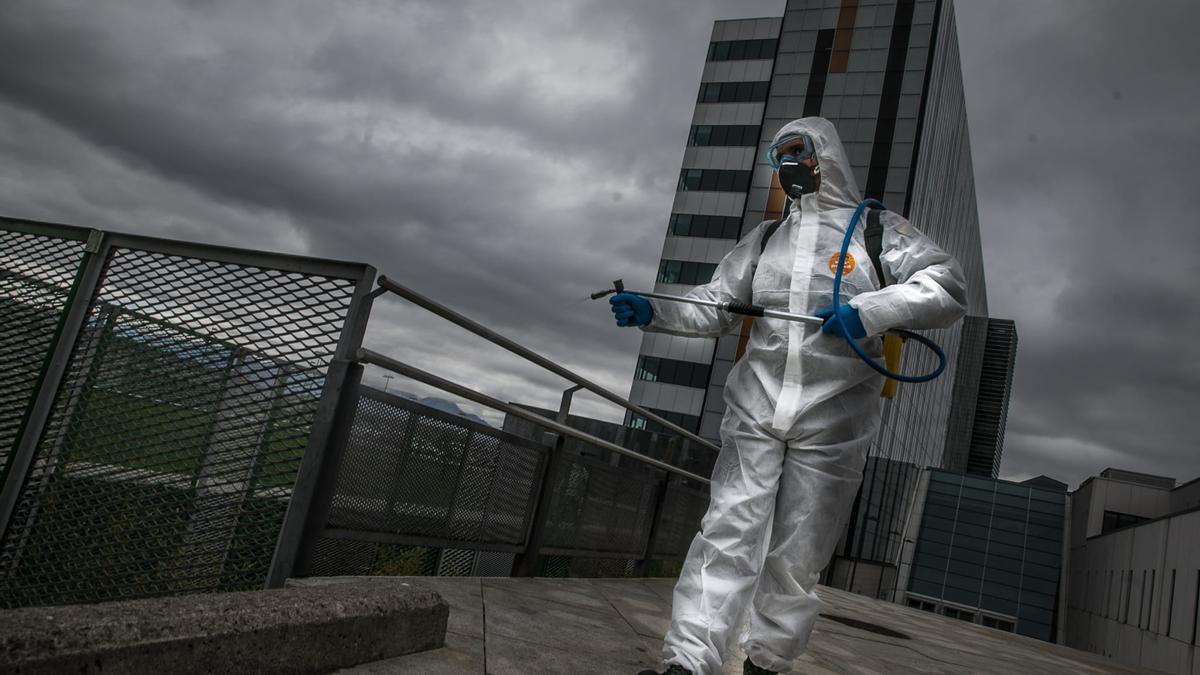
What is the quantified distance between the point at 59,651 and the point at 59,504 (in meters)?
1.97

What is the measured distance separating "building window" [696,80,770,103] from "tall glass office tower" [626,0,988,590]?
7 cm

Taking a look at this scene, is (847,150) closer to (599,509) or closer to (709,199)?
(709,199)

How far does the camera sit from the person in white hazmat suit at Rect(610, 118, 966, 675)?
241cm

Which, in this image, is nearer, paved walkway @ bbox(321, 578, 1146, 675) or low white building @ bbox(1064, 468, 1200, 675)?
paved walkway @ bbox(321, 578, 1146, 675)

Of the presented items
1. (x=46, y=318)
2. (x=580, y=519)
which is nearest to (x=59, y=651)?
(x=46, y=318)

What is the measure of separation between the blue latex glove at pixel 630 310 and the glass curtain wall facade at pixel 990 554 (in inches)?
1384

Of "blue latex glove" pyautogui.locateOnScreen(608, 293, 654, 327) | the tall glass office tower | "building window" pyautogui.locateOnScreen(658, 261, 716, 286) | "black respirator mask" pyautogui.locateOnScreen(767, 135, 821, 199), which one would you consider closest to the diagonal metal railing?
"blue latex glove" pyautogui.locateOnScreen(608, 293, 654, 327)

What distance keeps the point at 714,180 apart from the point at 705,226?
267 centimetres

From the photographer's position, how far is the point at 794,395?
101 inches

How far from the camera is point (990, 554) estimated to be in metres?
34.3

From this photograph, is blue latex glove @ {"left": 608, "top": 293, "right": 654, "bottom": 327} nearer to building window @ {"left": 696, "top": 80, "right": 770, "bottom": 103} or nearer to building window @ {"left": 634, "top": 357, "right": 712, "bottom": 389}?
building window @ {"left": 634, "top": 357, "right": 712, "bottom": 389}

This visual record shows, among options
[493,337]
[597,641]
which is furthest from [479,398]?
[597,641]

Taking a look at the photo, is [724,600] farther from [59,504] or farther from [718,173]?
[718,173]

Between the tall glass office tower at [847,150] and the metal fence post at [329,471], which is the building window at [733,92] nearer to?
the tall glass office tower at [847,150]
